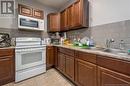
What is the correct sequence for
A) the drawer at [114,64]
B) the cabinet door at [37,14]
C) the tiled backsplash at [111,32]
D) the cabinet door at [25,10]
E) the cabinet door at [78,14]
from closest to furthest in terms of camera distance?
1. the drawer at [114,64]
2. the tiled backsplash at [111,32]
3. the cabinet door at [78,14]
4. the cabinet door at [25,10]
5. the cabinet door at [37,14]

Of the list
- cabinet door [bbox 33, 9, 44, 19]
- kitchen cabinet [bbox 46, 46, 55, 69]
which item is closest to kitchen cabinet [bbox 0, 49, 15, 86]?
kitchen cabinet [bbox 46, 46, 55, 69]

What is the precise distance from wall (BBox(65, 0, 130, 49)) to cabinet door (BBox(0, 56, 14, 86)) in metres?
2.06

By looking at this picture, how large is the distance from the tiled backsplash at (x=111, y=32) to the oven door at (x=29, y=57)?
148 centimetres

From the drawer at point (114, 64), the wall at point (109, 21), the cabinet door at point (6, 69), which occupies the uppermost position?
the wall at point (109, 21)

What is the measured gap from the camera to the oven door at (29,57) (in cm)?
229

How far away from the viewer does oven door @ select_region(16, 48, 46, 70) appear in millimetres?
2290

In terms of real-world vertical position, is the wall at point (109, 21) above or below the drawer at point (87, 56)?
above

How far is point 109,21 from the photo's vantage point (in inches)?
75.2

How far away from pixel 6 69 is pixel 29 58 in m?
0.58

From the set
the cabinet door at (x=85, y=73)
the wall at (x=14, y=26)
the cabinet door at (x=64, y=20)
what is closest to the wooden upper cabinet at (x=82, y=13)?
the cabinet door at (x=64, y=20)

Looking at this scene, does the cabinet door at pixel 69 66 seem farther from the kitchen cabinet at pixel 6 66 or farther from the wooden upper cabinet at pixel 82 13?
the kitchen cabinet at pixel 6 66

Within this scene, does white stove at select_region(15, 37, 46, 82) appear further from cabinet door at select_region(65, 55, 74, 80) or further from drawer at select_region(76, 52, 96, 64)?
drawer at select_region(76, 52, 96, 64)

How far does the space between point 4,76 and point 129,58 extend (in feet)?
7.94

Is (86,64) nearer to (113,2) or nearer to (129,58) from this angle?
(129,58)
